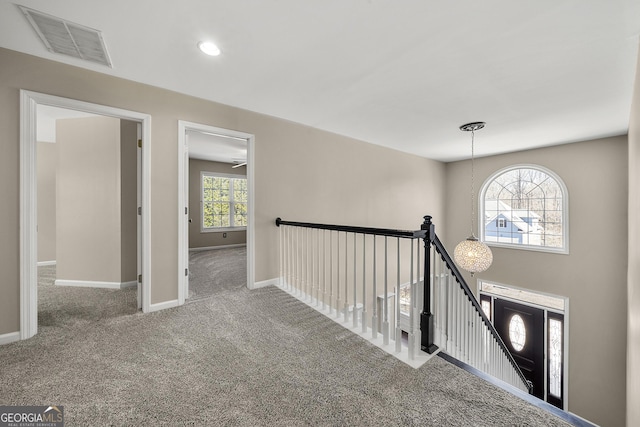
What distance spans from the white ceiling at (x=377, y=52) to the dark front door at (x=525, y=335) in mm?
3793

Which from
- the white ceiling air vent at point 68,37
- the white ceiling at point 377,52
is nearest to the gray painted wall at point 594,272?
the white ceiling at point 377,52

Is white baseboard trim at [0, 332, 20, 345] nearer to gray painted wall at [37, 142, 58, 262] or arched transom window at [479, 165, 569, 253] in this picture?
gray painted wall at [37, 142, 58, 262]

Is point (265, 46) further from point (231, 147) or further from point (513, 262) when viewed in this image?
point (513, 262)

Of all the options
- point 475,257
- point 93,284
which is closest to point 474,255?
point 475,257

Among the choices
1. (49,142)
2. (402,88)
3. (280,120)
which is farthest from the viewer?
Answer: (49,142)

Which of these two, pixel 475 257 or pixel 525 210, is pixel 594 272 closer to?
pixel 525 210

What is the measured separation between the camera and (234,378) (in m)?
1.49

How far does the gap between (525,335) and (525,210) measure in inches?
100

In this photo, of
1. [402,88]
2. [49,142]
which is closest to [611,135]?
[402,88]

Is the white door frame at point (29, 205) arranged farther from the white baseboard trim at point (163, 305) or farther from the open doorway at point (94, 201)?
the open doorway at point (94, 201)

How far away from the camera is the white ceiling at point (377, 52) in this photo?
1.50 m

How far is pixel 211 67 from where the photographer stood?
211 centimetres

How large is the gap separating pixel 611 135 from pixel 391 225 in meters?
3.67

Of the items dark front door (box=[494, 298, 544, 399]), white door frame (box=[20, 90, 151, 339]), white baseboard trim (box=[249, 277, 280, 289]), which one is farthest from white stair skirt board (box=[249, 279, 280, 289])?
dark front door (box=[494, 298, 544, 399])
